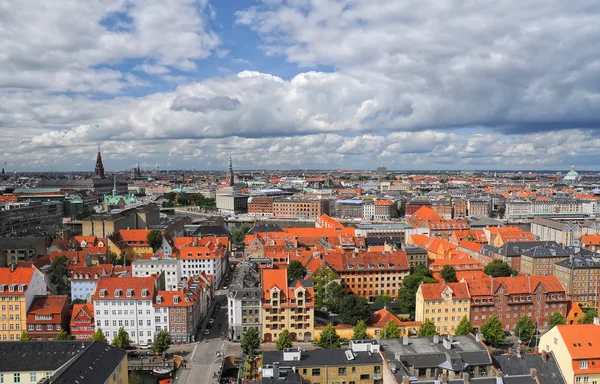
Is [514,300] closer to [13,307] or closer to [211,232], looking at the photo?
[13,307]

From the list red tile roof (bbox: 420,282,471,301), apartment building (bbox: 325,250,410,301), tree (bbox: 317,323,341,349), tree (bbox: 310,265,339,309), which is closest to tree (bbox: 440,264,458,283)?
apartment building (bbox: 325,250,410,301)

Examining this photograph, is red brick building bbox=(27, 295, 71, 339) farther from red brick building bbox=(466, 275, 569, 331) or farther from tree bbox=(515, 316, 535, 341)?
tree bbox=(515, 316, 535, 341)

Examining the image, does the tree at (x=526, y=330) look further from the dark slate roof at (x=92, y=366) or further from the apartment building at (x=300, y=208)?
the apartment building at (x=300, y=208)

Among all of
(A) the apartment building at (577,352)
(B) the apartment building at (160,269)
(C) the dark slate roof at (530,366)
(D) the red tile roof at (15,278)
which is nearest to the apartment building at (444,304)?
(A) the apartment building at (577,352)

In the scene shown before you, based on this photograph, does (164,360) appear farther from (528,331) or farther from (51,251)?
(51,251)

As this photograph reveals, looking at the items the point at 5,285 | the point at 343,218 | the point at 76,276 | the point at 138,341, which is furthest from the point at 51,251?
the point at 343,218

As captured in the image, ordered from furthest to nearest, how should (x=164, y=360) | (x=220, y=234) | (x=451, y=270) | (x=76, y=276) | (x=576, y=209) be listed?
(x=576, y=209), (x=220, y=234), (x=451, y=270), (x=76, y=276), (x=164, y=360)

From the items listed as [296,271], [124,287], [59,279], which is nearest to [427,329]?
[296,271]
